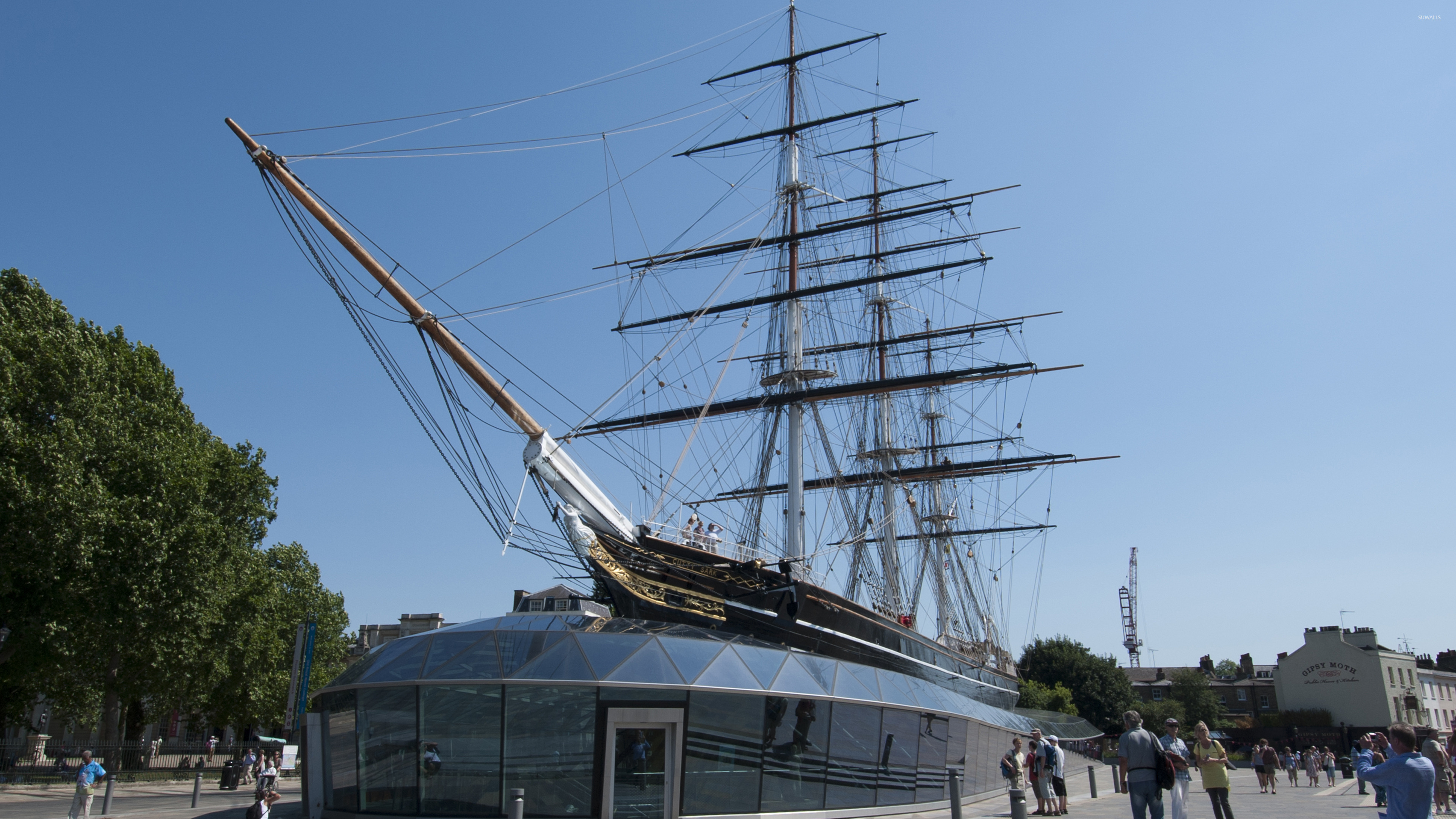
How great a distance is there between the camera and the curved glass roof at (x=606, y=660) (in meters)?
13.2

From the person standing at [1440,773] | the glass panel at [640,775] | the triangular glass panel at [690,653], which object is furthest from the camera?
the triangular glass panel at [690,653]

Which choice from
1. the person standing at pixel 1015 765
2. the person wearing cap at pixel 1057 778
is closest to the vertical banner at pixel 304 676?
the person standing at pixel 1015 765

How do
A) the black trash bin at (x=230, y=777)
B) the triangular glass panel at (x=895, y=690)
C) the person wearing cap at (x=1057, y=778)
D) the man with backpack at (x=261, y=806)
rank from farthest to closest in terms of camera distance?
the black trash bin at (x=230, y=777), the triangular glass panel at (x=895, y=690), the person wearing cap at (x=1057, y=778), the man with backpack at (x=261, y=806)

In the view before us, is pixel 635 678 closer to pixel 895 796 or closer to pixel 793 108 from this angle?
pixel 895 796

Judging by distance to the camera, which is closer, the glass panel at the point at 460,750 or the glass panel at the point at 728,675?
the glass panel at the point at 460,750

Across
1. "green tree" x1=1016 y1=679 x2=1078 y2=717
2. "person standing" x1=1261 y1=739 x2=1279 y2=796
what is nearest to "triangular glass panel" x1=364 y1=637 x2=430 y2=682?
"person standing" x1=1261 y1=739 x2=1279 y2=796

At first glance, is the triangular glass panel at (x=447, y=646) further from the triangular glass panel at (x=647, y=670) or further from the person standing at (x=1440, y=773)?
the person standing at (x=1440, y=773)

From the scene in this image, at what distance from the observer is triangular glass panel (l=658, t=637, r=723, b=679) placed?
13.8m

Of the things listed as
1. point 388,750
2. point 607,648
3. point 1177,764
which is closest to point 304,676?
point 388,750

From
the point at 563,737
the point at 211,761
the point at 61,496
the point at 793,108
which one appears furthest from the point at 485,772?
the point at 211,761

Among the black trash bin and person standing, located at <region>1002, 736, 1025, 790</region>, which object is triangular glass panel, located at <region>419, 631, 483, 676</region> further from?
the black trash bin

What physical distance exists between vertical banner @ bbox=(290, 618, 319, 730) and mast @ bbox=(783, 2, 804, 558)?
13.2 meters

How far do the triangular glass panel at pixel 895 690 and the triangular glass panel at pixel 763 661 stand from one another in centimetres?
239

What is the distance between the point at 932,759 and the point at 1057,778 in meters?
2.76
